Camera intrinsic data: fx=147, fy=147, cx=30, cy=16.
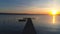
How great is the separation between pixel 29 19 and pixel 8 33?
3501 mm

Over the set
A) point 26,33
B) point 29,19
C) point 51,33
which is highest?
point 29,19

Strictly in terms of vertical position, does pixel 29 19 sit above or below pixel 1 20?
above

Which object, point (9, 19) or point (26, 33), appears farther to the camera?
point (9, 19)

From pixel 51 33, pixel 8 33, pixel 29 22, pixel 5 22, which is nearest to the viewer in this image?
pixel 29 22

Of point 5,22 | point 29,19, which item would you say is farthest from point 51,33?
point 5,22

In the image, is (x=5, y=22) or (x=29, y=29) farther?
(x=5, y=22)

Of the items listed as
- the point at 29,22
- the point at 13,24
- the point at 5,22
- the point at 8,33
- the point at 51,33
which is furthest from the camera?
the point at 5,22

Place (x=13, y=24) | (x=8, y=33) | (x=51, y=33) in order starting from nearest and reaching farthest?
(x=8, y=33), (x=51, y=33), (x=13, y=24)

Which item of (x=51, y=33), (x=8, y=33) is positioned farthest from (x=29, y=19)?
(x=51, y=33)

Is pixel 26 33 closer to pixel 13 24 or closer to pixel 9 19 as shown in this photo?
pixel 13 24

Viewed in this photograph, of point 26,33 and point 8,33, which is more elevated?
point 26,33

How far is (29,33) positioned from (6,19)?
10.9 metres

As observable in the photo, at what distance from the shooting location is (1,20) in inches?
685

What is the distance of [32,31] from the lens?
28.1ft
